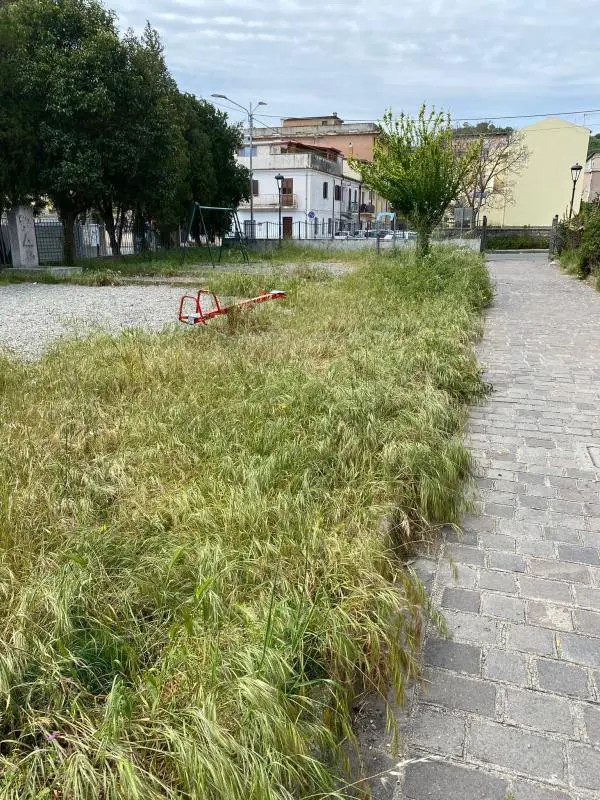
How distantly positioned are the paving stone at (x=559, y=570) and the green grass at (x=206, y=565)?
0.53 meters

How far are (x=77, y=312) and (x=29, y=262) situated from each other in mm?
9768

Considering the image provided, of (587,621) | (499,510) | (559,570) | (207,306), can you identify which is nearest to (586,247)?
(207,306)

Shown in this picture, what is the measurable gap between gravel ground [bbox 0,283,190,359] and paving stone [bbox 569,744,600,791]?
574 cm

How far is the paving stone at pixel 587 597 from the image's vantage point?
2.54 m

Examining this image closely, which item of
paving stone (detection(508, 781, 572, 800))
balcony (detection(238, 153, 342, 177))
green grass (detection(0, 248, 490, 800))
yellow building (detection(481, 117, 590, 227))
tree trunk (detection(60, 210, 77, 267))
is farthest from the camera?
balcony (detection(238, 153, 342, 177))

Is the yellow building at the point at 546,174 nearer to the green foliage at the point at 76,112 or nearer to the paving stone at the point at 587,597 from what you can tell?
the green foliage at the point at 76,112

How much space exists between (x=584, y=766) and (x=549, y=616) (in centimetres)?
73

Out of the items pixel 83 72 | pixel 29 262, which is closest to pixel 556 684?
pixel 83 72

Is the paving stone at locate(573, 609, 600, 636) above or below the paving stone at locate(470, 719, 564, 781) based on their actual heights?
above

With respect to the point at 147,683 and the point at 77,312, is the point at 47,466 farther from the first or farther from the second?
the point at 77,312

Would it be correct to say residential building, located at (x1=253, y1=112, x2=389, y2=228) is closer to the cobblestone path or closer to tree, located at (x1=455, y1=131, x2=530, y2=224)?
tree, located at (x1=455, y1=131, x2=530, y2=224)

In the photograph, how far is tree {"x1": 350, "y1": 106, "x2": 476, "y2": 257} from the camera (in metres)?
13.6

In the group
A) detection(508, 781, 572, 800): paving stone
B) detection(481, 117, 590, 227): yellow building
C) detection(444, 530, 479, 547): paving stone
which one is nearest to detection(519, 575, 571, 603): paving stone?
detection(444, 530, 479, 547): paving stone

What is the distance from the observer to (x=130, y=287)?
14727 mm
